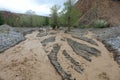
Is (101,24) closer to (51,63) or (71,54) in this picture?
(71,54)

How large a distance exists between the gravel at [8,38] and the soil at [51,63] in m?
0.64

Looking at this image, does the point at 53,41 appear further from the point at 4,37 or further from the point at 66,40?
the point at 4,37

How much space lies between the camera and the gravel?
2286 centimetres

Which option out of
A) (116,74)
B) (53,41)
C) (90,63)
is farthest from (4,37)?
(116,74)

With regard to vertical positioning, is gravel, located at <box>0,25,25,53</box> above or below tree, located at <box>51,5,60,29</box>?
below

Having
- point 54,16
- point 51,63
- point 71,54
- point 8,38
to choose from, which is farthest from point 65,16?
point 51,63

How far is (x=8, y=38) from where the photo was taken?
80.4ft

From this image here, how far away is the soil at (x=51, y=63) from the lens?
18406mm

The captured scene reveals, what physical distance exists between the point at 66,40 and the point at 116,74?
574cm

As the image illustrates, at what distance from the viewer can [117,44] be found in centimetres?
2333

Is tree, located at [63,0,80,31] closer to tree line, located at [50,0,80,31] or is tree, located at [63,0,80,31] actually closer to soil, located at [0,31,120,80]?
tree line, located at [50,0,80,31]

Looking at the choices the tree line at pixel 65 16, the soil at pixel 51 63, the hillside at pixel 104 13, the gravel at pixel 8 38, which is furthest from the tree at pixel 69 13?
the soil at pixel 51 63

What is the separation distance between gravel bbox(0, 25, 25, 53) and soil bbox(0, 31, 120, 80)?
64 centimetres

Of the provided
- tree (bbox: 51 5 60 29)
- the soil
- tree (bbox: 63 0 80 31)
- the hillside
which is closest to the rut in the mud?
the soil
